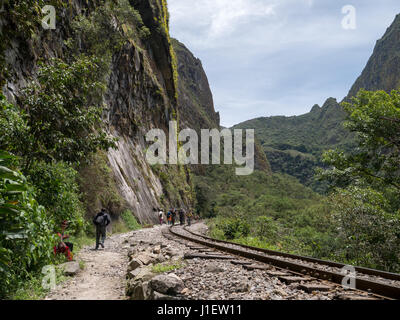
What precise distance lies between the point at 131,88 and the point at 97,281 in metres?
25.9

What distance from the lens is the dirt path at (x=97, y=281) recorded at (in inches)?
178

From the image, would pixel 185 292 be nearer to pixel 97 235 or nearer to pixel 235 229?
pixel 97 235

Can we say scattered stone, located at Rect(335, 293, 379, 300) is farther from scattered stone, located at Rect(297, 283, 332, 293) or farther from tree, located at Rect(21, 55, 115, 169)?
tree, located at Rect(21, 55, 115, 169)

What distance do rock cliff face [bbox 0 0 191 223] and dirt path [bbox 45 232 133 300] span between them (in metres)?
5.50

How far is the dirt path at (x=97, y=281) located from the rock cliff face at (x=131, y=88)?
5504 mm

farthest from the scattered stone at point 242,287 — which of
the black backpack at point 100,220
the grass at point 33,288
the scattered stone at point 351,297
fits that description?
the black backpack at point 100,220

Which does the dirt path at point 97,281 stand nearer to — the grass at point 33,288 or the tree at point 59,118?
the grass at point 33,288

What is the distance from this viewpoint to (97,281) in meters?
5.46

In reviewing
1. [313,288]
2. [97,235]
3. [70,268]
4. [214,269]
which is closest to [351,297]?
[313,288]
